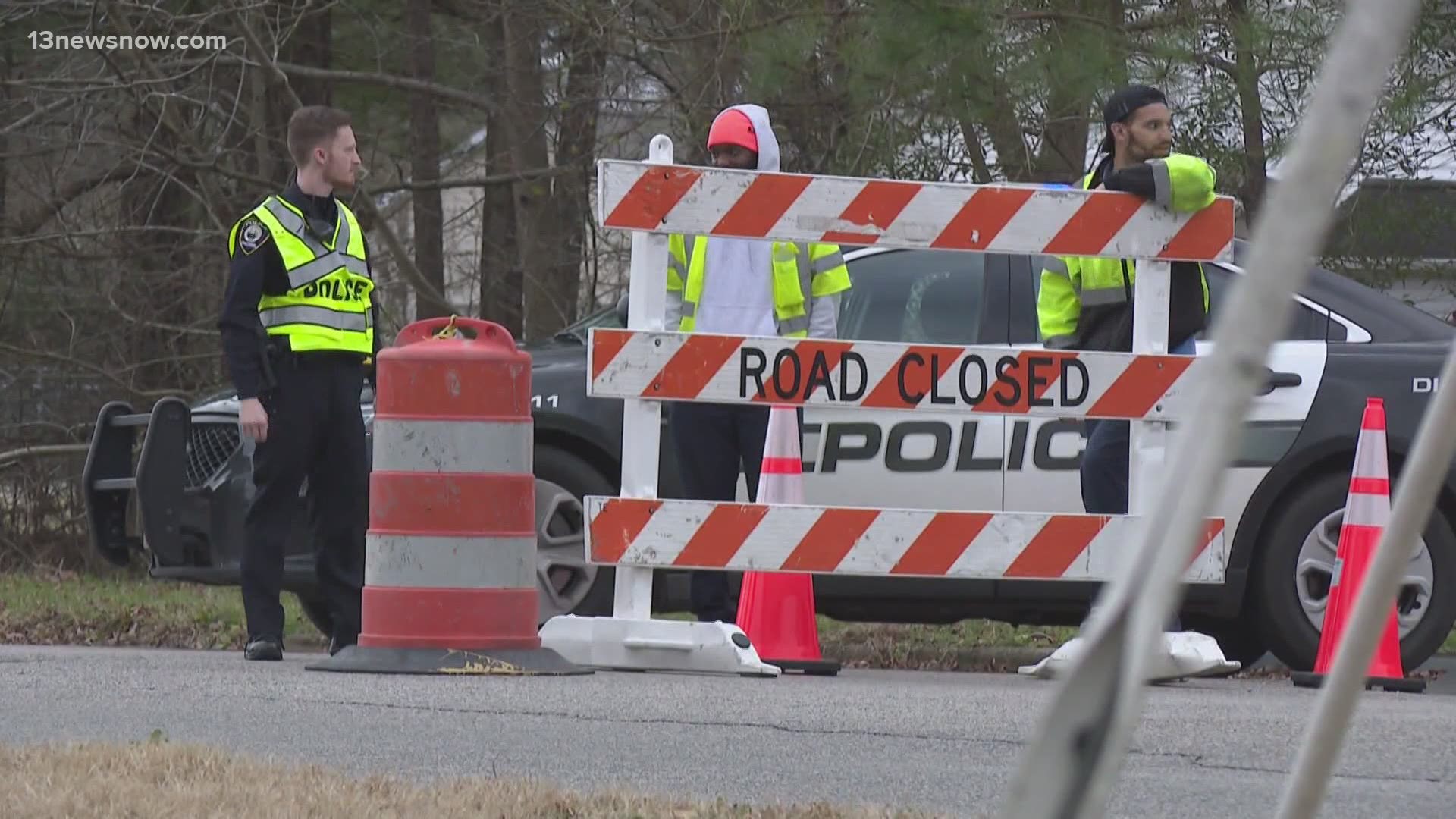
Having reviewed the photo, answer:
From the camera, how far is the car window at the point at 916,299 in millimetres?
8258

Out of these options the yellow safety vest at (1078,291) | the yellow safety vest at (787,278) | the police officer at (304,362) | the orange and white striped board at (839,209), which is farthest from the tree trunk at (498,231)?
the orange and white striped board at (839,209)

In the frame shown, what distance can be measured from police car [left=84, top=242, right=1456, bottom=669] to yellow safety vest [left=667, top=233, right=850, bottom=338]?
34.6 inches

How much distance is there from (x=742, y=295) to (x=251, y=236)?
1.63 meters

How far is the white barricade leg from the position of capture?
6.83m

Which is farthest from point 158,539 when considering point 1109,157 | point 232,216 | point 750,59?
point 232,216

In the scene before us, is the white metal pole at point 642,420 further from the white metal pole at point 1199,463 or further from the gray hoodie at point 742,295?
the white metal pole at point 1199,463

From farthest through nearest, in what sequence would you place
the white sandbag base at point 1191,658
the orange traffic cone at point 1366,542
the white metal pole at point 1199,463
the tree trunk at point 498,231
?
the tree trunk at point 498,231 < the orange traffic cone at point 1366,542 < the white sandbag base at point 1191,658 < the white metal pole at point 1199,463

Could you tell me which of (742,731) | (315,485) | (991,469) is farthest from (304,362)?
(742,731)

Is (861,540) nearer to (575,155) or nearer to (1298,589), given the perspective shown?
(1298,589)

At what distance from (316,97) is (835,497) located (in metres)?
9.24

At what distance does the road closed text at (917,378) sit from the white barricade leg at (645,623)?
36 centimetres

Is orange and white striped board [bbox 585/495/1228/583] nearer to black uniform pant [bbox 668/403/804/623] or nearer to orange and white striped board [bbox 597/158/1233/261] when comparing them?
black uniform pant [bbox 668/403/804/623]

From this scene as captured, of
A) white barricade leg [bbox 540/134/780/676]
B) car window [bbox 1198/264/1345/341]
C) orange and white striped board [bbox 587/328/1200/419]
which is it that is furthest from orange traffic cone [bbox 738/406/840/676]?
car window [bbox 1198/264/1345/341]

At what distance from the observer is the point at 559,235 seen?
15836 millimetres
